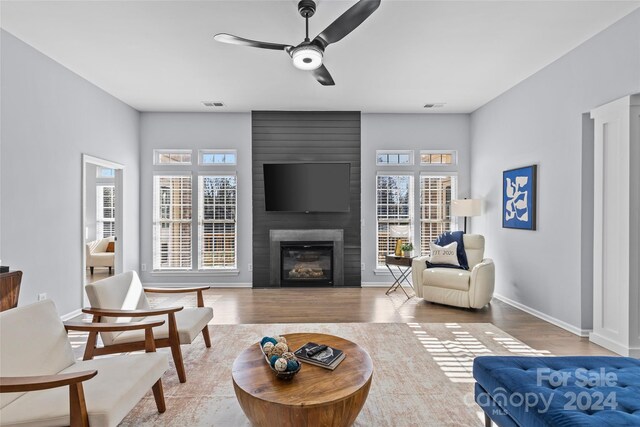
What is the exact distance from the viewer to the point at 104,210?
8016 mm

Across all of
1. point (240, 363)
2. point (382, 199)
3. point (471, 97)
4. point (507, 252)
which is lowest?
point (240, 363)

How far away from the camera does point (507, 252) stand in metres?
4.98

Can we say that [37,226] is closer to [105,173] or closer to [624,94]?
[105,173]

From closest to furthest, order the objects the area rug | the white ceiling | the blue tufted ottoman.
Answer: the blue tufted ottoman
the area rug
the white ceiling

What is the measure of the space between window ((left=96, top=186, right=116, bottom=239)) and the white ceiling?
3.71 m

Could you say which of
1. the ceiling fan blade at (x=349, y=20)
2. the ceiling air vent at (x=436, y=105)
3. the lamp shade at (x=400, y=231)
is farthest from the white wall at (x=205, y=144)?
the ceiling fan blade at (x=349, y=20)

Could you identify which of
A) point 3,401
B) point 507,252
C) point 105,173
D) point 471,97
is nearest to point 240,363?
point 3,401

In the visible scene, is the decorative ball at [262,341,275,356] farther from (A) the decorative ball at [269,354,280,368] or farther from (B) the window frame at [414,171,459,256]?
(B) the window frame at [414,171,459,256]

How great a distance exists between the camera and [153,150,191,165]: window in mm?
6000

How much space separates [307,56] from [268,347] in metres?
2.23

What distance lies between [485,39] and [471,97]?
6.18ft

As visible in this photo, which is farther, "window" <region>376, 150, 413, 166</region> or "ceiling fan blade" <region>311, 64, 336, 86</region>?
"window" <region>376, 150, 413, 166</region>

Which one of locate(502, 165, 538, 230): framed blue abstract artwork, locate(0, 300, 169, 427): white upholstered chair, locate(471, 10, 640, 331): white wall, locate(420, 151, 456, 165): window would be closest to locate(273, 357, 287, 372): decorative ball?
locate(0, 300, 169, 427): white upholstered chair

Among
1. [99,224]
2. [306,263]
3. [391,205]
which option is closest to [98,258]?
[99,224]
